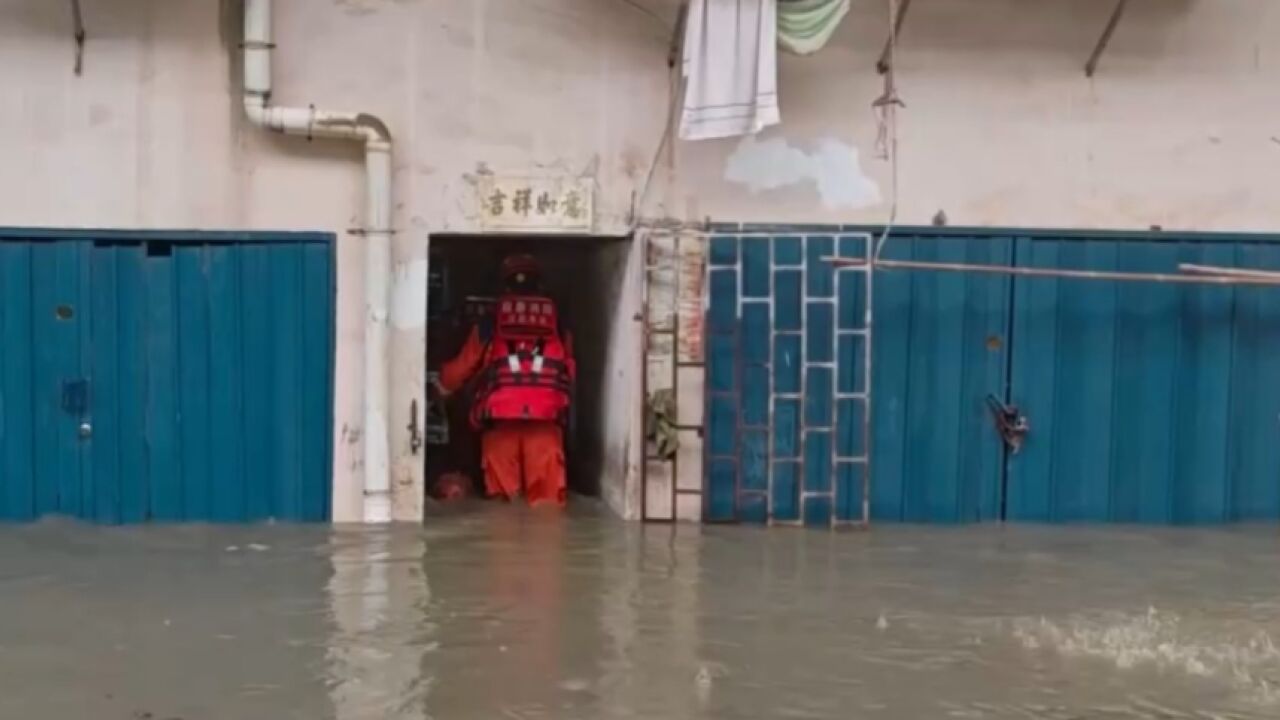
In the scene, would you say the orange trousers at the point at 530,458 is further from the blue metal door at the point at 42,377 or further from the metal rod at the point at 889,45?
the metal rod at the point at 889,45

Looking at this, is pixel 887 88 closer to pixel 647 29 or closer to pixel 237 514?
pixel 647 29

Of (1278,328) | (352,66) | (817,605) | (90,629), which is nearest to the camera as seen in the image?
(90,629)

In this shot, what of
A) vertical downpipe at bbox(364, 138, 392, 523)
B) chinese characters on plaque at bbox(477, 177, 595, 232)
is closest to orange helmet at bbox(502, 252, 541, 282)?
chinese characters on plaque at bbox(477, 177, 595, 232)

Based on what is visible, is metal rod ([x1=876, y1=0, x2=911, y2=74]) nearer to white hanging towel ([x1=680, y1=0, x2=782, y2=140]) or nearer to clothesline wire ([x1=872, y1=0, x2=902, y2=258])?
clothesline wire ([x1=872, y1=0, x2=902, y2=258])

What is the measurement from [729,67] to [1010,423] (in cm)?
315

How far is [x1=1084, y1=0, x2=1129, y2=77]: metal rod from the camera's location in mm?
10359

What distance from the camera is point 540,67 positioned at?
33.6 ft

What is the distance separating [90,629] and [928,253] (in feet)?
19.7

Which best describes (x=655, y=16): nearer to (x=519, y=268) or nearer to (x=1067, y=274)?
(x=519, y=268)

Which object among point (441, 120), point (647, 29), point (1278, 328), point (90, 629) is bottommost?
point (90, 629)

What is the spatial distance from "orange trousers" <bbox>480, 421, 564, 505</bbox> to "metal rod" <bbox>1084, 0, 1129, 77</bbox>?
458 centimetres

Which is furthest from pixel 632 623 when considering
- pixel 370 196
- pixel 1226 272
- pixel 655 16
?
pixel 1226 272

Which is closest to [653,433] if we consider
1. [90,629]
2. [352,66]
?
[352,66]

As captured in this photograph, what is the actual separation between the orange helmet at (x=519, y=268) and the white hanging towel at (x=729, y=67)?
2250mm
